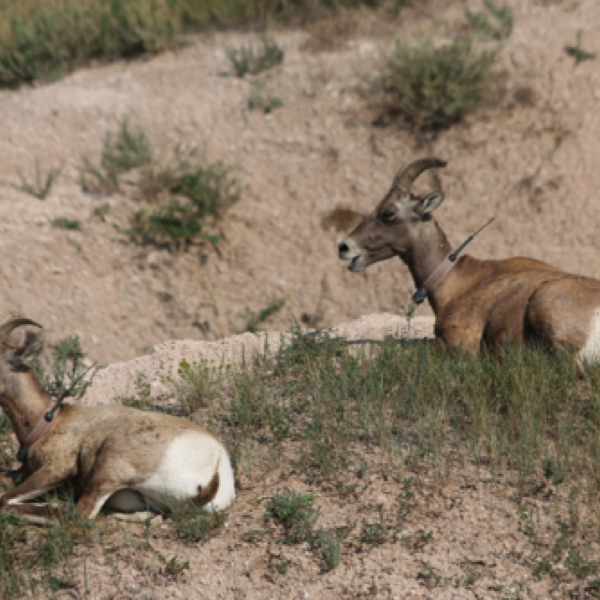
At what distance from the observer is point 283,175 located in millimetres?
13000

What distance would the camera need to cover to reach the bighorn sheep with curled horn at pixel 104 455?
5.52 metres

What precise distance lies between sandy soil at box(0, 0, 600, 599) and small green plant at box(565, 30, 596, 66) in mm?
80

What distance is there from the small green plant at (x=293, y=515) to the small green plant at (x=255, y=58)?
31.9 feet

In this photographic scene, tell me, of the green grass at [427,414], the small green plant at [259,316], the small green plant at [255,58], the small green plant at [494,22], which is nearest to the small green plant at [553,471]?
the green grass at [427,414]

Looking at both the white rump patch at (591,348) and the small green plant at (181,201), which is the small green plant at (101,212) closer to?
the small green plant at (181,201)

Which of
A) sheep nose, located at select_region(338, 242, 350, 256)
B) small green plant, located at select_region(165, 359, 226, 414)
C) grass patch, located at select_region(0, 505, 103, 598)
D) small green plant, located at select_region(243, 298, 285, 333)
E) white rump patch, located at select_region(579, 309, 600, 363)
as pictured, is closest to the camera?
grass patch, located at select_region(0, 505, 103, 598)

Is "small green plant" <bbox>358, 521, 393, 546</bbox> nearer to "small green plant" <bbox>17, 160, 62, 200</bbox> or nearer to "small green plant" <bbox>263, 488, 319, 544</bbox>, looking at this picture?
"small green plant" <bbox>263, 488, 319, 544</bbox>

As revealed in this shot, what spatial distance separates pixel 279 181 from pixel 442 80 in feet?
8.10

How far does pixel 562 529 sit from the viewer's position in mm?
5242

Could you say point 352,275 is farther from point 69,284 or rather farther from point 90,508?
point 90,508

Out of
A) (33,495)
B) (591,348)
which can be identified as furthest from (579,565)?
(33,495)

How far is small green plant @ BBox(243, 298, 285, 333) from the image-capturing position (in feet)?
36.6

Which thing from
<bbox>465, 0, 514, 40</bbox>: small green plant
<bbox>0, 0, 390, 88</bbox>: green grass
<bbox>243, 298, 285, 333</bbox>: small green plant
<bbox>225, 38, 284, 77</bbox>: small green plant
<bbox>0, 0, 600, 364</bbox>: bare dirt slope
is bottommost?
<bbox>243, 298, 285, 333</bbox>: small green plant

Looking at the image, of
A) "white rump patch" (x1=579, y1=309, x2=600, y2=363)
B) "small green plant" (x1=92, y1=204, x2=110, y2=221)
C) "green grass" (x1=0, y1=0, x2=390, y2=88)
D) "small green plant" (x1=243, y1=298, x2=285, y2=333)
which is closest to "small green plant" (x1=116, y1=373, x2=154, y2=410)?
"white rump patch" (x1=579, y1=309, x2=600, y2=363)
